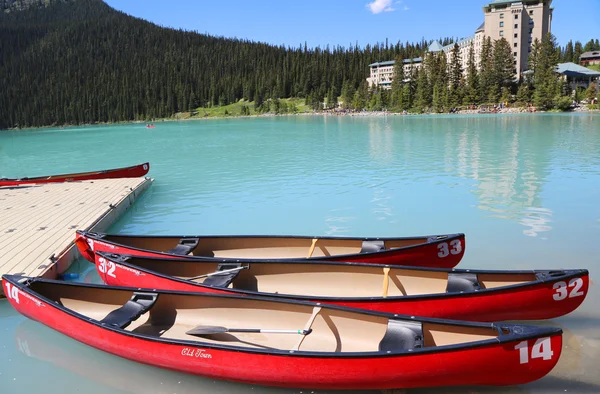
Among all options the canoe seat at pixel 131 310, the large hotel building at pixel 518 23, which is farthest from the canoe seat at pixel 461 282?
the large hotel building at pixel 518 23

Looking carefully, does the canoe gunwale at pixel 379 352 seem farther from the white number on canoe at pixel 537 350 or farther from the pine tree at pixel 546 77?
the pine tree at pixel 546 77

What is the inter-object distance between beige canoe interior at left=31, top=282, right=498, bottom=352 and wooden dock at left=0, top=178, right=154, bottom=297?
2578 mm

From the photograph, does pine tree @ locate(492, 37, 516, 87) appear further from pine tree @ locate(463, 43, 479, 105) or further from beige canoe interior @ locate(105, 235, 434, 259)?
beige canoe interior @ locate(105, 235, 434, 259)

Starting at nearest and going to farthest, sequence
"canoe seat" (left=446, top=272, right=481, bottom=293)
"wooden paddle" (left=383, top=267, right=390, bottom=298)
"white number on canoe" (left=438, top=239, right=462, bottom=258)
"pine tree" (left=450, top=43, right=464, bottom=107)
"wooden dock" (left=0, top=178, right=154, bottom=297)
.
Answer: "canoe seat" (left=446, top=272, right=481, bottom=293) → "wooden paddle" (left=383, top=267, right=390, bottom=298) → "white number on canoe" (left=438, top=239, right=462, bottom=258) → "wooden dock" (left=0, top=178, right=154, bottom=297) → "pine tree" (left=450, top=43, right=464, bottom=107)

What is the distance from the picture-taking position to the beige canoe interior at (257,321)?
5520mm

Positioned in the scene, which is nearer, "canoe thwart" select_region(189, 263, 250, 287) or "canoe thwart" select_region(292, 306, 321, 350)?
"canoe thwart" select_region(292, 306, 321, 350)

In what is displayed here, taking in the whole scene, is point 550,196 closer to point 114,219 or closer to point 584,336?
point 584,336

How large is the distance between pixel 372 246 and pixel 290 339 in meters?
3.20

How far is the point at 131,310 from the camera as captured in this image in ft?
21.9

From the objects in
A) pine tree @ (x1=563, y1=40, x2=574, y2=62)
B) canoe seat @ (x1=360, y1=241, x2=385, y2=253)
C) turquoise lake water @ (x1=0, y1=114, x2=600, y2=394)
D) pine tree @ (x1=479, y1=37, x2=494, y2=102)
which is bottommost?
turquoise lake water @ (x1=0, y1=114, x2=600, y2=394)

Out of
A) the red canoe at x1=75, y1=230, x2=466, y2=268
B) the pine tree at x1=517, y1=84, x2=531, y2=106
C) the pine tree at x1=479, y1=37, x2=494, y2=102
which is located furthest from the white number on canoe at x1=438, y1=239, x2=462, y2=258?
the pine tree at x1=479, y1=37, x2=494, y2=102

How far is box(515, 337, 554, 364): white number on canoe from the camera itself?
4.87 m

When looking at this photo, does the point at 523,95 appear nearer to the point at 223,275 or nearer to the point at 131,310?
the point at 223,275

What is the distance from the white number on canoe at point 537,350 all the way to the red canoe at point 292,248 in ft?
11.2
